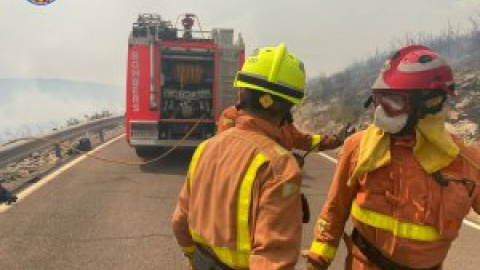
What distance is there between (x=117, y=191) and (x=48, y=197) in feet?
3.66

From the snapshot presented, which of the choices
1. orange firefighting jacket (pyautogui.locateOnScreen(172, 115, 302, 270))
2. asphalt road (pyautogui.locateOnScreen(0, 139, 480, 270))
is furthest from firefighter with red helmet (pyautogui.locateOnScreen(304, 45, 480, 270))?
asphalt road (pyautogui.locateOnScreen(0, 139, 480, 270))

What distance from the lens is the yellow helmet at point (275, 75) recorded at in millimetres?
2652

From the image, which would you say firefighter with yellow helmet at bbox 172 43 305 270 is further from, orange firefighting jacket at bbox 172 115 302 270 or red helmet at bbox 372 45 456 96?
red helmet at bbox 372 45 456 96

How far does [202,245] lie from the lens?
2.79 m

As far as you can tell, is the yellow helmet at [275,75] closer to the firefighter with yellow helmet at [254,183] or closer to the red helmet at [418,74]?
the firefighter with yellow helmet at [254,183]

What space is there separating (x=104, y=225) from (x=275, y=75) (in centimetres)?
567

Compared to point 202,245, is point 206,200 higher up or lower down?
higher up

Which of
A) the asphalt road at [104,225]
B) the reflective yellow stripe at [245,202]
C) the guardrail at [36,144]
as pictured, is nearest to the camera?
the reflective yellow stripe at [245,202]

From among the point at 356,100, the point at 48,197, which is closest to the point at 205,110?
the point at 48,197

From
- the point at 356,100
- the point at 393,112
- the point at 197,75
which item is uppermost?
the point at 393,112

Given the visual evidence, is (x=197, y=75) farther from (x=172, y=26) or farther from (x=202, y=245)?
(x=202, y=245)

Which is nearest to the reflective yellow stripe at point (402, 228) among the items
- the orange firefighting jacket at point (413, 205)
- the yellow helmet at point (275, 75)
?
the orange firefighting jacket at point (413, 205)

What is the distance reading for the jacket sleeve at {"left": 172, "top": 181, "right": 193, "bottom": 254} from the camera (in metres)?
2.99

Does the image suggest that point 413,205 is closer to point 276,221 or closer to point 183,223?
point 276,221
